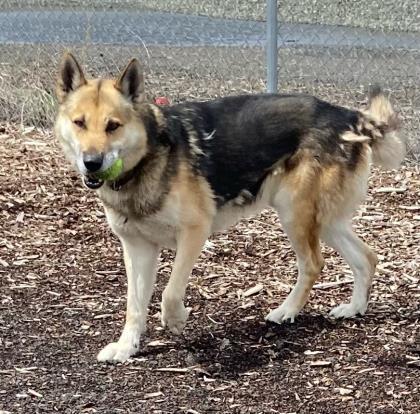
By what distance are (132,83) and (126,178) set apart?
0.47 m

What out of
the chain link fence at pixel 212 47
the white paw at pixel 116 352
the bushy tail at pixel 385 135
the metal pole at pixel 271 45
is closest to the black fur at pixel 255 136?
the bushy tail at pixel 385 135

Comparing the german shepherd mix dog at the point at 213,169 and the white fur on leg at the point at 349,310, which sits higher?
the german shepherd mix dog at the point at 213,169

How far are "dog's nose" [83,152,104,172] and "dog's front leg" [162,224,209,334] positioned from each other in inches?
24.0

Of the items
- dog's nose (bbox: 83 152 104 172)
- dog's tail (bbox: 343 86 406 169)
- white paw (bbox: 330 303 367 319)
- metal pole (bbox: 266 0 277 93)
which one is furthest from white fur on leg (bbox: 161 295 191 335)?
metal pole (bbox: 266 0 277 93)

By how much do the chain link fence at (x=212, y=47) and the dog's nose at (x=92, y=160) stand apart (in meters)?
4.23

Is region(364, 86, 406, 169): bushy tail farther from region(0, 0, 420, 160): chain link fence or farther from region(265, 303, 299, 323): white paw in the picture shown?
region(0, 0, 420, 160): chain link fence

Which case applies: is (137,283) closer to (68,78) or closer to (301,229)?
(301,229)

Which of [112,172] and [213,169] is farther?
[213,169]

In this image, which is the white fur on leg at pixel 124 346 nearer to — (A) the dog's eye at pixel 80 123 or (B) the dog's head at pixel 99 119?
(B) the dog's head at pixel 99 119

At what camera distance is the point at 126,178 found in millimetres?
4477

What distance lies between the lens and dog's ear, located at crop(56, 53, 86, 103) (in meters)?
4.55

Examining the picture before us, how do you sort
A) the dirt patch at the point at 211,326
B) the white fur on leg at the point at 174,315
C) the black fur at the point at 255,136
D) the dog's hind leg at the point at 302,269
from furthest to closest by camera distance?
the dog's hind leg at the point at 302,269 < the black fur at the point at 255,136 < the white fur on leg at the point at 174,315 < the dirt patch at the point at 211,326

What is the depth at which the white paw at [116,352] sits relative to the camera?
4488mm

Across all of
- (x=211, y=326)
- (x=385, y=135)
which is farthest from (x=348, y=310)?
(x=385, y=135)
